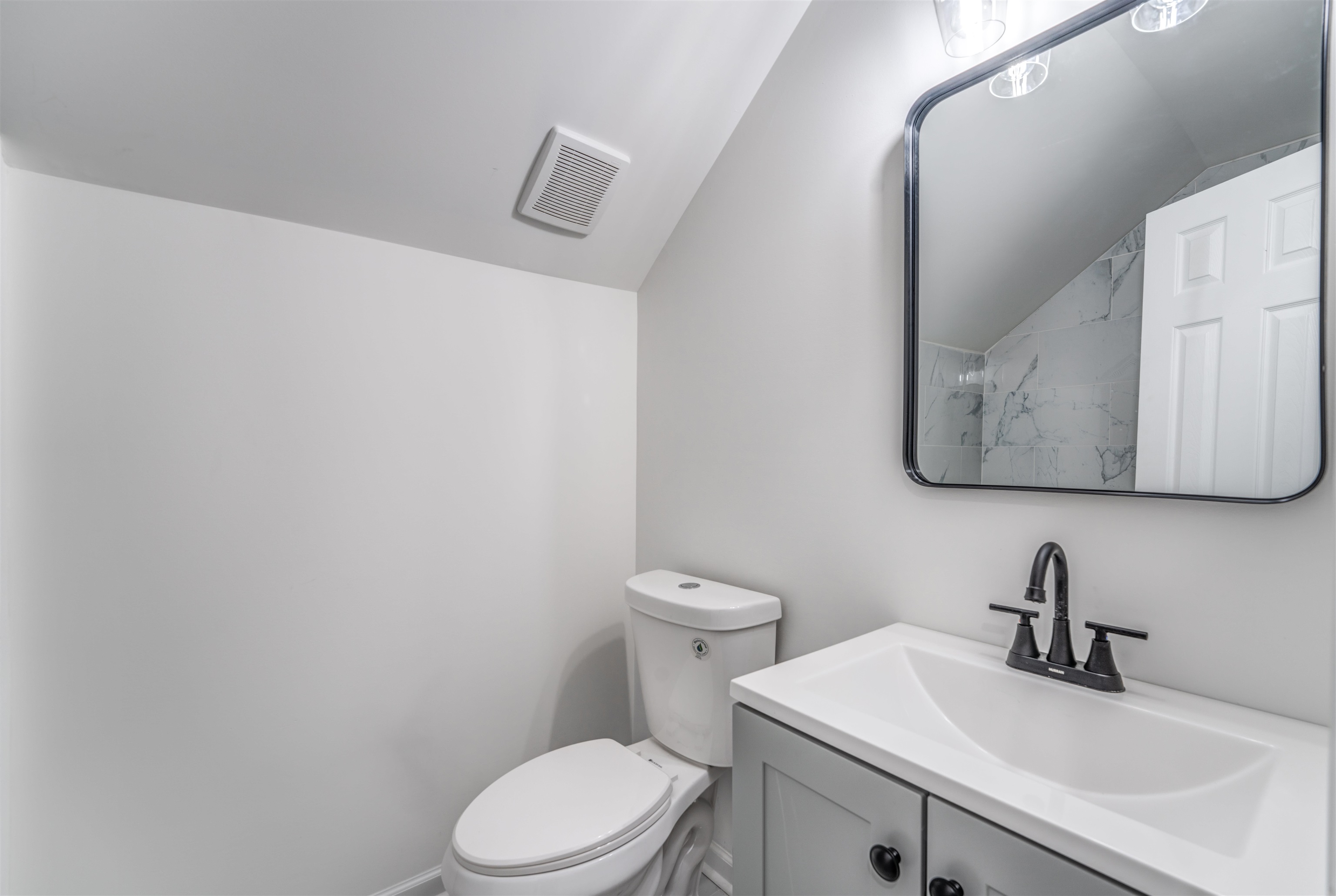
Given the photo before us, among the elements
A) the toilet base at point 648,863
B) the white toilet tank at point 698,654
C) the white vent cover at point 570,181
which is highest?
the white vent cover at point 570,181

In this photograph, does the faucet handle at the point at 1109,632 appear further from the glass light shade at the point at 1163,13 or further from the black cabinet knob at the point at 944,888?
the glass light shade at the point at 1163,13

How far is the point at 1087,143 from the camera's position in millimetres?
985

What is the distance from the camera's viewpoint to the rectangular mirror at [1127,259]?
0.79m

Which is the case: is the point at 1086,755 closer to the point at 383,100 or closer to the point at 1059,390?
the point at 1059,390

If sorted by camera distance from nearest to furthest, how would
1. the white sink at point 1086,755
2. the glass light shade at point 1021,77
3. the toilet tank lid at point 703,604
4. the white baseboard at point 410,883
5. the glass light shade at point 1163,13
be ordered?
the white sink at point 1086,755, the glass light shade at point 1163,13, the glass light shade at point 1021,77, the toilet tank lid at point 703,604, the white baseboard at point 410,883

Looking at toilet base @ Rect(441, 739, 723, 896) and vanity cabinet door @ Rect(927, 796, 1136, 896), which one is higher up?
vanity cabinet door @ Rect(927, 796, 1136, 896)

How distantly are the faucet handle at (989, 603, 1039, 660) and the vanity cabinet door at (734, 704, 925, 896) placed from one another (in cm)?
38

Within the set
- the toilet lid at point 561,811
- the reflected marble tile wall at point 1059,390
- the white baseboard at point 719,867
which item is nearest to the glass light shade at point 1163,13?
the reflected marble tile wall at point 1059,390

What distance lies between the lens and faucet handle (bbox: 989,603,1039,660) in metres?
0.94

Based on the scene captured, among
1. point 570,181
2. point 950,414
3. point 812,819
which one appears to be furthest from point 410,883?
point 570,181

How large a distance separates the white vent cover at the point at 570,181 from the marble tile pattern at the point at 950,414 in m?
0.90

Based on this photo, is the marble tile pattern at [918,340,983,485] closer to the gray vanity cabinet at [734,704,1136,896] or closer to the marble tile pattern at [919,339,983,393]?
the marble tile pattern at [919,339,983,393]

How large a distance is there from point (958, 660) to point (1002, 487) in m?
0.31

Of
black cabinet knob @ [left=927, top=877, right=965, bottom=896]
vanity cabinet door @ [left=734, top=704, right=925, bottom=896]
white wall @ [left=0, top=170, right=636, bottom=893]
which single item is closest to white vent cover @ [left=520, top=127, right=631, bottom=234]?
white wall @ [left=0, top=170, right=636, bottom=893]
